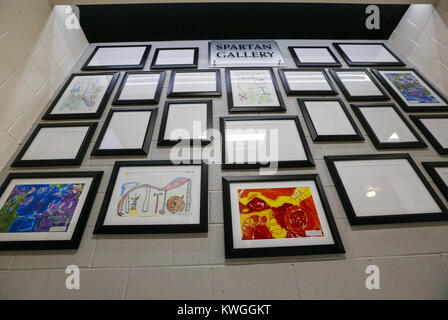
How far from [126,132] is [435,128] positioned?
1.89m

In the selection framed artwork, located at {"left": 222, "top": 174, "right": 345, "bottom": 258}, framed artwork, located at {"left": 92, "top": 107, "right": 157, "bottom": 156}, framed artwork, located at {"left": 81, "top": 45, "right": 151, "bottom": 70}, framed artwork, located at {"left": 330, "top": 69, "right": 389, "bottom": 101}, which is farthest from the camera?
framed artwork, located at {"left": 81, "top": 45, "right": 151, "bottom": 70}

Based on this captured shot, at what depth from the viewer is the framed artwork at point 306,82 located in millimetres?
1525

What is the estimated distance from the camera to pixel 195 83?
5.22ft

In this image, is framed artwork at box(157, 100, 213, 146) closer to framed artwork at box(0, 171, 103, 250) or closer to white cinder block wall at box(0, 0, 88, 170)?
framed artwork at box(0, 171, 103, 250)

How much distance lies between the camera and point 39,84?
1410mm

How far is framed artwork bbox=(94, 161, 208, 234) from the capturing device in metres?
0.94

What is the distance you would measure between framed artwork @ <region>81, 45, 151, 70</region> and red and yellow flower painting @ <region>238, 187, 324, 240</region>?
1465mm

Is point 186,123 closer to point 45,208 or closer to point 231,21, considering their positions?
point 45,208

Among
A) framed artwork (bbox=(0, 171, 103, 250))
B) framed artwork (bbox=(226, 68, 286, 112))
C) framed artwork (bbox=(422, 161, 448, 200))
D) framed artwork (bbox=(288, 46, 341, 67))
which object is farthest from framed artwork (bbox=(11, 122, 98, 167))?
framed artwork (bbox=(422, 161, 448, 200))

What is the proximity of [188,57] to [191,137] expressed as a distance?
97cm

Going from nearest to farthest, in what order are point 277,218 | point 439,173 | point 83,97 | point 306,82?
point 277,218
point 439,173
point 83,97
point 306,82

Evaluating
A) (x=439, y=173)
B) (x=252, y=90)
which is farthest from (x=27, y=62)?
(x=439, y=173)

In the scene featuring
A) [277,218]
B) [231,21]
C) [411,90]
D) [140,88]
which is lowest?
[277,218]

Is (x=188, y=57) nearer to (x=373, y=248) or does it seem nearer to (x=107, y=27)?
(x=107, y=27)
